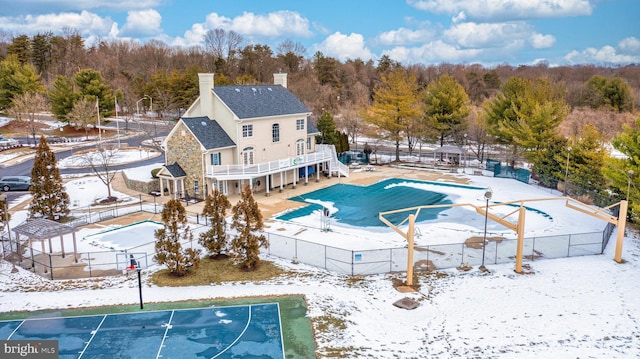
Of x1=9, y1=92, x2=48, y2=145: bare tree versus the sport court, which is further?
x1=9, y1=92, x2=48, y2=145: bare tree

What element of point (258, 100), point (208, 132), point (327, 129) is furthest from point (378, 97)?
point (208, 132)

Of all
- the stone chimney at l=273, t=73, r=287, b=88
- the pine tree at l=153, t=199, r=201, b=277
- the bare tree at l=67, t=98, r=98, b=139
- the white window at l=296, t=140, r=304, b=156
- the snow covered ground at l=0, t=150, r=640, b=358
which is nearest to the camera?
the snow covered ground at l=0, t=150, r=640, b=358

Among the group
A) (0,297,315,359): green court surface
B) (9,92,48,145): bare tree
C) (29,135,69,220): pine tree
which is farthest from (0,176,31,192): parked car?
(9,92,48,145): bare tree

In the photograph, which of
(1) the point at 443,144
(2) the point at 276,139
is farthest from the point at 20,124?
(1) the point at 443,144

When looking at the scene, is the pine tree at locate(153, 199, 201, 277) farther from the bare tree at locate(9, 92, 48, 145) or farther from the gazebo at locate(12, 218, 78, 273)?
the bare tree at locate(9, 92, 48, 145)

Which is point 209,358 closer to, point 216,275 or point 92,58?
point 216,275
